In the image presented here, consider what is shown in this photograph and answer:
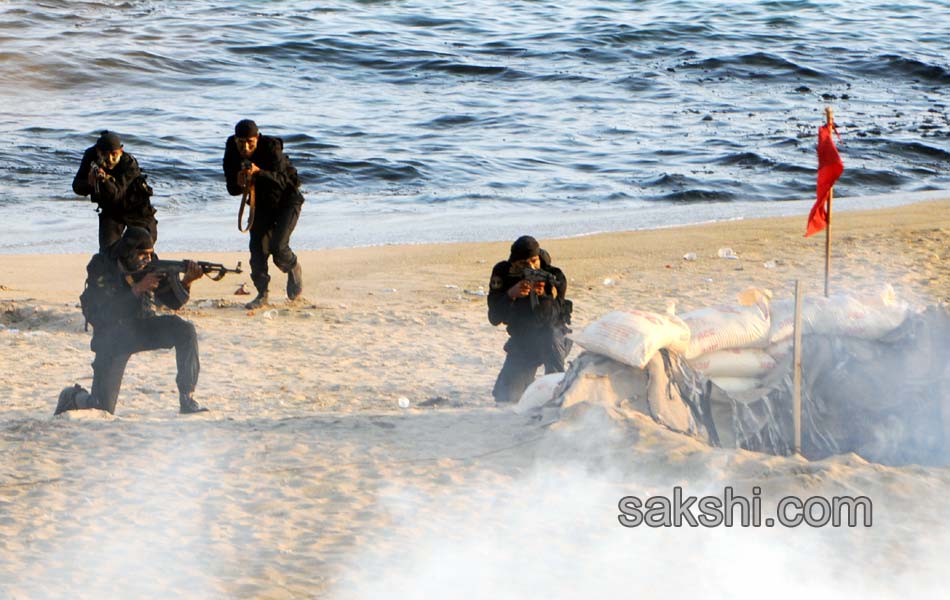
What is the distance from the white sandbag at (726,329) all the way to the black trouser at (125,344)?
96.2 inches

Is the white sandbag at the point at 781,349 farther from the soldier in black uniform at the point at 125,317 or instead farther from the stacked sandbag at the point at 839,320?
the soldier in black uniform at the point at 125,317

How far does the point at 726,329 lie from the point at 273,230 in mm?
3848

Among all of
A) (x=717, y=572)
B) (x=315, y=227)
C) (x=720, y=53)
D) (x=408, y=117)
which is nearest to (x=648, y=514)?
(x=717, y=572)

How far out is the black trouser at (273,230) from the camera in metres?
9.20

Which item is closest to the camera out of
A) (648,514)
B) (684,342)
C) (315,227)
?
(648,514)

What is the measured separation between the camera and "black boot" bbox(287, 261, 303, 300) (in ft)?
31.3

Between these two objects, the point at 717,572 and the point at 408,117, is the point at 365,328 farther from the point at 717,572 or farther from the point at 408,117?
the point at 408,117

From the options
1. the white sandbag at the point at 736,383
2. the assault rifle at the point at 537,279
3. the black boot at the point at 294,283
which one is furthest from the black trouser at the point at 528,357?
the black boot at the point at 294,283

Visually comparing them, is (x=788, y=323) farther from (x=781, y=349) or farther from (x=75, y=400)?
(x=75, y=400)

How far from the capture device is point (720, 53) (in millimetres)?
28266

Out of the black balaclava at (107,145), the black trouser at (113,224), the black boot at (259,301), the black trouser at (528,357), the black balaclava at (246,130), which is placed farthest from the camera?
the black boot at (259,301)

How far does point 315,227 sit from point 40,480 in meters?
8.91

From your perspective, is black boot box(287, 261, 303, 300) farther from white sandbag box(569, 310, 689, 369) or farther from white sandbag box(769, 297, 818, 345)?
white sandbag box(769, 297, 818, 345)

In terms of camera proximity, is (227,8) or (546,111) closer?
(546,111)
